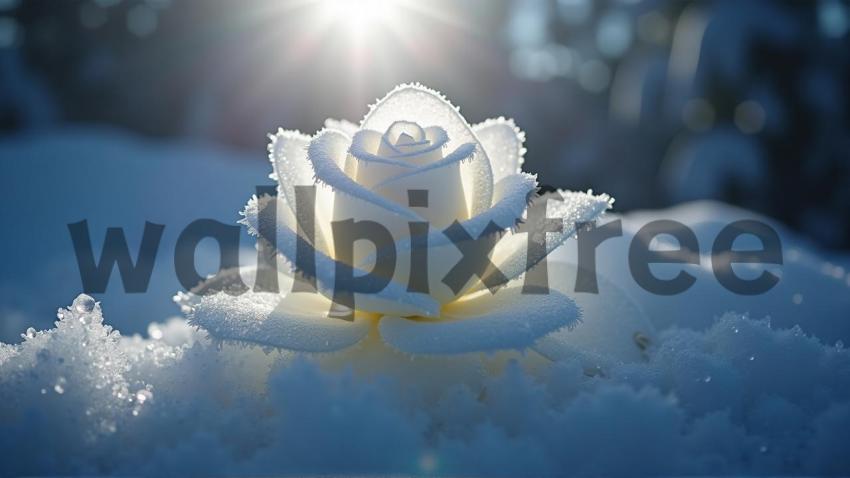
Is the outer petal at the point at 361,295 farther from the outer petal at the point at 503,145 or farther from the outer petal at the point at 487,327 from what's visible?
A: the outer petal at the point at 503,145

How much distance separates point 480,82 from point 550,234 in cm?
622

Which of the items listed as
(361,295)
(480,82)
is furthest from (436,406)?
(480,82)

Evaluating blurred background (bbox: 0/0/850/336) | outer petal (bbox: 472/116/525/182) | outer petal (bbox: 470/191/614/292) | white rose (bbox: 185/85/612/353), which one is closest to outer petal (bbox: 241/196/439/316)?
white rose (bbox: 185/85/612/353)

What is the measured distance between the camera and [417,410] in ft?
2.28

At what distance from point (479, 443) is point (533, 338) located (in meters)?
0.11

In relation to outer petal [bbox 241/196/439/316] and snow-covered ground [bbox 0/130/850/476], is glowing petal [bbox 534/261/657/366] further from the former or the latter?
outer petal [bbox 241/196/439/316]

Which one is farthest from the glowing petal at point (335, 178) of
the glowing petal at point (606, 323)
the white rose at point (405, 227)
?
the glowing petal at point (606, 323)

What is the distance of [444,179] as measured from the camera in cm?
73

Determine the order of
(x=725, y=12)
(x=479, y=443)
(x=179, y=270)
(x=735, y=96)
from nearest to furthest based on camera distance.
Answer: (x=479, y=443) → (x=179, y=270) → (x=725, y=12) → (x=735, y=96)

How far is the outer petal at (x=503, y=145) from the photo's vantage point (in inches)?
33.6

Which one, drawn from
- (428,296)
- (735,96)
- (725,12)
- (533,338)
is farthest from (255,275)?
(735,96)

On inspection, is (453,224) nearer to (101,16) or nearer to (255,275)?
(255,275)

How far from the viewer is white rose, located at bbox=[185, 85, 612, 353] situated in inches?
26.8

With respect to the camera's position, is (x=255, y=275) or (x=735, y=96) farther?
(x=735, y=96)
